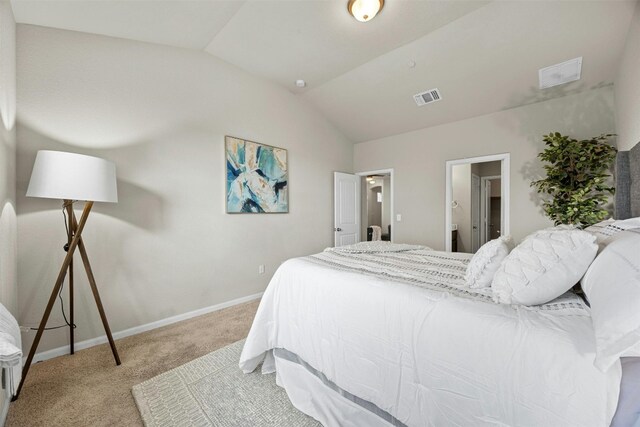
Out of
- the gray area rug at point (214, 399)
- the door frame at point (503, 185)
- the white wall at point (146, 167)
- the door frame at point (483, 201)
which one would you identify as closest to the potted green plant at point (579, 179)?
the door frame at point (503, 185)

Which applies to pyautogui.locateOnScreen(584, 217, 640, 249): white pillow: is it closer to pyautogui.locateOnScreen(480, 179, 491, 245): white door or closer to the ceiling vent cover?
the ceiling vent cover

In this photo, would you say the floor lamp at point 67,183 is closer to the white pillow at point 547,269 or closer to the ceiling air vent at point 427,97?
the white pillow at point 547,269

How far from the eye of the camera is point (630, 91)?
2.26 metres

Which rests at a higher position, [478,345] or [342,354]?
[478,345]

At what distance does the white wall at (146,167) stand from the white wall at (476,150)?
2.01 metres

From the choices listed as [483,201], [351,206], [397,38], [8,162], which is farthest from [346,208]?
[8,162]

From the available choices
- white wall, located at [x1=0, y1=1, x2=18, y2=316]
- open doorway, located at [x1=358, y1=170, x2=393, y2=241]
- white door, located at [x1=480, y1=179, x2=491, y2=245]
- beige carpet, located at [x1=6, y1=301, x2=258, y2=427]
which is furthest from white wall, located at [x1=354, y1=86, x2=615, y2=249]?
white wall, located at [x1=0, y1=1, x2=18, y2=316]

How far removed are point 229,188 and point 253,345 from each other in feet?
6.82

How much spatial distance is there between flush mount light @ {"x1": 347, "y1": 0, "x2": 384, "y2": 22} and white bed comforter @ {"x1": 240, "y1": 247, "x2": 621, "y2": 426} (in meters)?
2.30

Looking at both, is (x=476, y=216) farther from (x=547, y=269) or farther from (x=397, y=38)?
(x=547, y=269)

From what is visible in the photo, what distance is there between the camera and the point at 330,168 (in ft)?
15.6

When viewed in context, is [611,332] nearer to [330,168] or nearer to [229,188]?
[229,188]

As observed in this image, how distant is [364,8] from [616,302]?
8.70 feet

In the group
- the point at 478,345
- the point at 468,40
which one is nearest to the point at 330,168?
the point at 468,40
